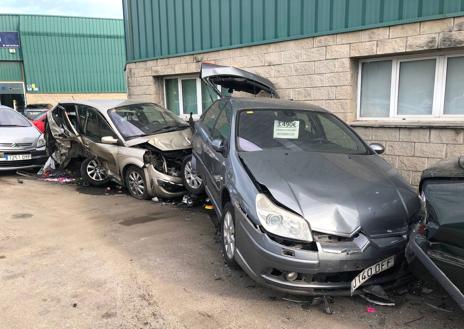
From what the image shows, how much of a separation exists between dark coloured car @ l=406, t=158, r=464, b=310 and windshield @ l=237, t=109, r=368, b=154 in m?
1.44

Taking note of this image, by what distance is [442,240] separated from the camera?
259 centimetres

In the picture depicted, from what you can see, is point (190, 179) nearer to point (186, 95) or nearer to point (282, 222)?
A: point (282, 222)

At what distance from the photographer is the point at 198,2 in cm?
879

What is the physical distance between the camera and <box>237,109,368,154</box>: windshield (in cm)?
418

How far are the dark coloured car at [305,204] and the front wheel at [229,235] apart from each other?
1 cm

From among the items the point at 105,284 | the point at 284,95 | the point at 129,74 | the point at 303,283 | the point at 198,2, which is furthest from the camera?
the point at 129,74

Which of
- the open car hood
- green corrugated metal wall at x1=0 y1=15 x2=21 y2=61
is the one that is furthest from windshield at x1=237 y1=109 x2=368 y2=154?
green corrugated metal wall at x1=0 y1=15 x2=21 y2=61

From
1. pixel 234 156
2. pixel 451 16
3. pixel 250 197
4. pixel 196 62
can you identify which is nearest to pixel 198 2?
pixel 196 62

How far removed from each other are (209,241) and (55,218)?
2448 millimetres

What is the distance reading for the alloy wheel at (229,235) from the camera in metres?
3.60

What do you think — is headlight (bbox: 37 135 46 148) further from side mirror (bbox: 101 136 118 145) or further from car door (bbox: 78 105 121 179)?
side mirror (bbox: 101 136 118 145)

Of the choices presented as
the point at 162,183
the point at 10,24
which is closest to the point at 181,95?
the point at 162,183

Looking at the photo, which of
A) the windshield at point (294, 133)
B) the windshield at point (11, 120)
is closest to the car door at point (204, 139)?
the windshield at point (294, 133)

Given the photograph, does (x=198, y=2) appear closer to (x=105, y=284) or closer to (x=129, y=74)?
(x=129, y=74)
